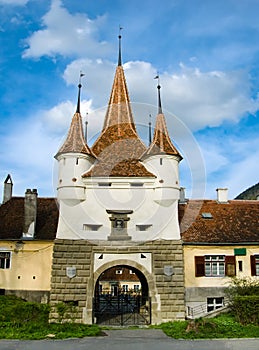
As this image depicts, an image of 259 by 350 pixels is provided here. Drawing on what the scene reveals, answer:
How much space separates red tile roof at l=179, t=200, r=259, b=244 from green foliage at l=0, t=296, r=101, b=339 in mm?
8155

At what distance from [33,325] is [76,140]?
1069 cm

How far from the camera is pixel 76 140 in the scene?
23.7 metres

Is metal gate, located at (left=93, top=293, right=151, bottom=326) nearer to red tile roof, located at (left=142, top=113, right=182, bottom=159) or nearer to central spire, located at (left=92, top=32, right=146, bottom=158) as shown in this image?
red tile roof, located at (left=142, top=113, right=182, bottom=159)

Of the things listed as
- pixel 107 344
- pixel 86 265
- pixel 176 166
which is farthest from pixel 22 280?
pixel 176 166

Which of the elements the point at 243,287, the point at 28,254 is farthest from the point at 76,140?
the point at 243,287

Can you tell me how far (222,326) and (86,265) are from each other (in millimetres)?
7809

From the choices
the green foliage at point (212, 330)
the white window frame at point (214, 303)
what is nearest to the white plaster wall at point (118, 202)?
the white window frame at point (214, 303)

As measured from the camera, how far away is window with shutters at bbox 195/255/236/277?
22.7 meters

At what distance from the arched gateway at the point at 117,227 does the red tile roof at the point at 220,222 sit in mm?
1873

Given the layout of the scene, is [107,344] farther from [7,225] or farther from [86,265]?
[7,225]

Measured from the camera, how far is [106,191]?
74.9ft

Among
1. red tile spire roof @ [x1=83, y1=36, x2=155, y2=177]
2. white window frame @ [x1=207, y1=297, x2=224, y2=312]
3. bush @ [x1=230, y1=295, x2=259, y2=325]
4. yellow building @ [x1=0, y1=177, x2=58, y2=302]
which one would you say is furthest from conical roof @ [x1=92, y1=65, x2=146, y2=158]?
bush @ [x1=230, y1=295, x2=259, y2=325]

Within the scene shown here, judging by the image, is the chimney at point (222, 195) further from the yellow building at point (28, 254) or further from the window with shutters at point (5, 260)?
the window with shutters at point (5, 260)

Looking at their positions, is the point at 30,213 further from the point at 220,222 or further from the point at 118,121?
the point at 220,222
